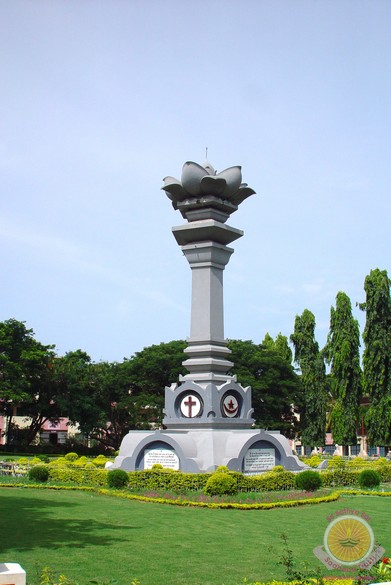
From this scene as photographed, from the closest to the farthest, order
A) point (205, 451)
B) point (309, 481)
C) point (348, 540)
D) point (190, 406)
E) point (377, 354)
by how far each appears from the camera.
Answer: point (348, 540) < point (309, 481) < point (205, 451) < point (190, 406) < point (377, 354)

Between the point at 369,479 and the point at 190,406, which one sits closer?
the point at 369,479

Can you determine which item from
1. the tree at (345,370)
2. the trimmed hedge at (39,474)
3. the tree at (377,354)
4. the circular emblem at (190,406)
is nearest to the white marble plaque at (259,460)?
the circular emblem at (190,406)

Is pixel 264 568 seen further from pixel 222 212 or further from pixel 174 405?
pixel 222 212

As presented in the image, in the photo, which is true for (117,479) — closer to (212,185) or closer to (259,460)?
(259,460)

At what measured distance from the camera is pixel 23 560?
9.62 metres

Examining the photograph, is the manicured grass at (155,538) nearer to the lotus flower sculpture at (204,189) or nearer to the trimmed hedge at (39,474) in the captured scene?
the trimmed hedge at (39,474)

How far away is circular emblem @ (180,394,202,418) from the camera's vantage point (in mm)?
23125

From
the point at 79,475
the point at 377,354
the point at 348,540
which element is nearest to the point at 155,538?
the point at 348,540

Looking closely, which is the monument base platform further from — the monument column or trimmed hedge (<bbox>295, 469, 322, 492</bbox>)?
the monument column

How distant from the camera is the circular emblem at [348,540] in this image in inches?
287

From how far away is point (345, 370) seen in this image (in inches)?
1722

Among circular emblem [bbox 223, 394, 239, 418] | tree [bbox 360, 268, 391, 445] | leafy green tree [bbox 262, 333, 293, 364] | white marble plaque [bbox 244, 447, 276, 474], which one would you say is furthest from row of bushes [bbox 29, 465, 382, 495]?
leafy green tree [bbox 262, 333, 293, 364]

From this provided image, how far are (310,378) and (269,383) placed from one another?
15.8ft

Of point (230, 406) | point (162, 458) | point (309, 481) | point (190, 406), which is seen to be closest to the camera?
point (309, 481)
